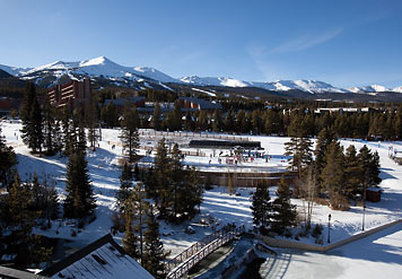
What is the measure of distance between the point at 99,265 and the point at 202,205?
19.6m

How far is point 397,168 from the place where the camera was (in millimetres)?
42438

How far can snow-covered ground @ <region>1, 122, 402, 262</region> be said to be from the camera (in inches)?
944

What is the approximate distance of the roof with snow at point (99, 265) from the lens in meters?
9.31

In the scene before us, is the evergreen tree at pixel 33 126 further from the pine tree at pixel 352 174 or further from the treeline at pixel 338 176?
the pine tree at pixel 352 174

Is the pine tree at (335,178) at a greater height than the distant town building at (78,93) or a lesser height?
lesser

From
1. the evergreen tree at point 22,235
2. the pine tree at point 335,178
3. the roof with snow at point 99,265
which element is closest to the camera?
the roof with snow at point 99,265

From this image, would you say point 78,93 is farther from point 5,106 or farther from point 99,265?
point 99,265

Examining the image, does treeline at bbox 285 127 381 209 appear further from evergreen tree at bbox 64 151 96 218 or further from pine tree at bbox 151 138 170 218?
evergreen tree at bbox 64 151 96 218

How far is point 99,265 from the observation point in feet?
34.2

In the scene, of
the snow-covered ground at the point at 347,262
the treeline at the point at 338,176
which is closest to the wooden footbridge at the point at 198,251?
the snow-covered ground at the point at 347,262

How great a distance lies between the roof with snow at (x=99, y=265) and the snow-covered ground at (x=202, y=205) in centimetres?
1020

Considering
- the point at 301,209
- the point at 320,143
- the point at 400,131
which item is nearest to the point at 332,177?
the point at 301,209

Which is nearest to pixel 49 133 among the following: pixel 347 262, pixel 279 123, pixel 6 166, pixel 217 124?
pixel 6 166

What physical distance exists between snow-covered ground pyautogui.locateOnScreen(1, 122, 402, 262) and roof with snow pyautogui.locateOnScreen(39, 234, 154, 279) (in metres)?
10.2
